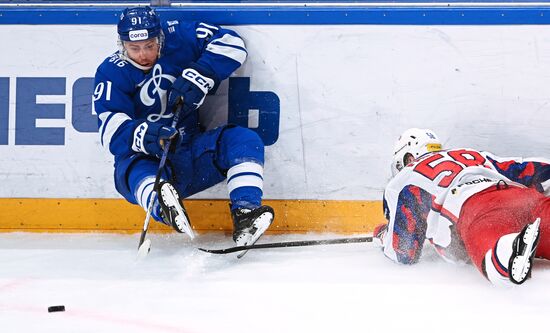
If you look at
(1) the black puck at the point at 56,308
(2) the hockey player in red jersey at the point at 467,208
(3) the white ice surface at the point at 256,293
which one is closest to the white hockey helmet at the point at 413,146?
(2) the hockey player in red jersey at the point at 467,208

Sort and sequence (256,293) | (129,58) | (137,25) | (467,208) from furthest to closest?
(129,58)
(137,25)
(467,208)
(256,293)

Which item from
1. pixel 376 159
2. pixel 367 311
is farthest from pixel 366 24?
pixel 367 311

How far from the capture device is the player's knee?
10.8ft

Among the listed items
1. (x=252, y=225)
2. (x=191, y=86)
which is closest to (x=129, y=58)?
(x=191, y=86)

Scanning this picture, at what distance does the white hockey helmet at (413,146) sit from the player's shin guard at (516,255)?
0.87m

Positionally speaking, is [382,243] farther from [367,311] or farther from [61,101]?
[61,101]

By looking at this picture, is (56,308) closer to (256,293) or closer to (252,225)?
(256,293)

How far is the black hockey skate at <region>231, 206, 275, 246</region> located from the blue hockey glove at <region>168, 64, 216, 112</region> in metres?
0.56

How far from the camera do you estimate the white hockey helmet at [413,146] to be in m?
3.14

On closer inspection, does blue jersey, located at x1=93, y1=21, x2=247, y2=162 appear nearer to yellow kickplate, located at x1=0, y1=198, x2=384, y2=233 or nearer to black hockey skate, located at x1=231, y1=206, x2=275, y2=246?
yellow kickplate, located at x1=0, y1=198, x2=384, y2=233

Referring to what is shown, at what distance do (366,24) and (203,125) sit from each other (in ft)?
2.74

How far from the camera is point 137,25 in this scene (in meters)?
3.29

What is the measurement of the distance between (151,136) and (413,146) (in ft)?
3.31

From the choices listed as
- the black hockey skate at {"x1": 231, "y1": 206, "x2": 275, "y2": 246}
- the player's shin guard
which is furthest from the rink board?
the player's shin guard
